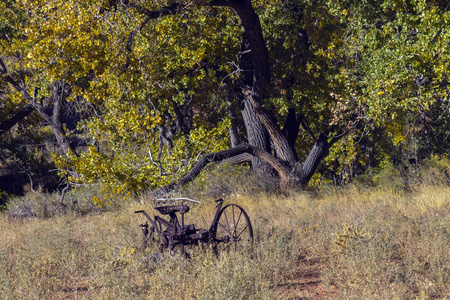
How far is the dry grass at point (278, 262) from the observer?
4512mm

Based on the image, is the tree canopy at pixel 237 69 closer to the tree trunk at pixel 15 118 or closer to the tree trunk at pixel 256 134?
the tree trunk at pixel 256 134

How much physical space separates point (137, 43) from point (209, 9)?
1990 millimetres

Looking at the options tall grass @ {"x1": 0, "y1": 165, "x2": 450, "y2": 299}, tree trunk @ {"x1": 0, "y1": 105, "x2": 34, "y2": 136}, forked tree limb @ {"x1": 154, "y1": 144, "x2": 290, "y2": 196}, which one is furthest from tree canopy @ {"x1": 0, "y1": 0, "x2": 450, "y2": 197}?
tree trunk @ {"x1": 0, "y1": 105, "x2": 34, "y2": 136}

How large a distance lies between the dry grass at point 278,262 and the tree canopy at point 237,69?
2.76 m

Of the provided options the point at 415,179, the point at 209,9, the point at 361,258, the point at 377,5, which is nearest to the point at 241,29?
the point at 209,9

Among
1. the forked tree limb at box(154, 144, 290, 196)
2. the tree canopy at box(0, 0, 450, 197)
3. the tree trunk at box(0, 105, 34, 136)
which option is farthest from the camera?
the tree trunk at box(0, 105, 34, 136)

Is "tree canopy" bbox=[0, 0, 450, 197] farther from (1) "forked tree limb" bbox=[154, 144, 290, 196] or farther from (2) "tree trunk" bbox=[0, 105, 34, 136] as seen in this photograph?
(2) "tree trunk" bbox=[0, 105, 34, 136]

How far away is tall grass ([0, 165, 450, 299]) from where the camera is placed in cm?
452

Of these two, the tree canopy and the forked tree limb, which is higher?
the tree canopy

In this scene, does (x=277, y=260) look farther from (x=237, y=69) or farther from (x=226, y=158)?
(x=237, y=69)

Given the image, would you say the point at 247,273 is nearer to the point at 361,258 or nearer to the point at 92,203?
the point at 361,258

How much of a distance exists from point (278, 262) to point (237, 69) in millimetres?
6568

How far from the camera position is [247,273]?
4.54m

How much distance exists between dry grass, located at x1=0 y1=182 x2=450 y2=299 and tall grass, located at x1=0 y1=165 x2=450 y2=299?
14 mm
